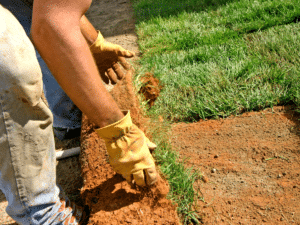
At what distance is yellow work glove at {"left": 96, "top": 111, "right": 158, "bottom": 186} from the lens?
133 centimetres

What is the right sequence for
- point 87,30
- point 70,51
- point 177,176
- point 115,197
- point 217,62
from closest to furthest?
point 70,51
point 115,197
point 177,176
point 87,30
point 217,62

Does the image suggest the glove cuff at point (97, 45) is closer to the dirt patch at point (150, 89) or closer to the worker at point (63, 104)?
the worker at point (63, 104)

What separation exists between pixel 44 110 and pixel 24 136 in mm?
167

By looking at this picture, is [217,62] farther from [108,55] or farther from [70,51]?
[70,51]

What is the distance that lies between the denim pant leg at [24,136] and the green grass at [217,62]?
0.78 metres

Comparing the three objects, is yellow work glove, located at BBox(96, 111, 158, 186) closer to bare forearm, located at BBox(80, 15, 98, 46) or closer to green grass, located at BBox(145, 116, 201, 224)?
green grass, located at BBox(145, 116, 201, 224)

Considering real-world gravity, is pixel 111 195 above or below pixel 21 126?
below

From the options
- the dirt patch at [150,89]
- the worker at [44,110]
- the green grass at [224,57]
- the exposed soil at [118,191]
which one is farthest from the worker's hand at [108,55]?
the worker at [44,110]

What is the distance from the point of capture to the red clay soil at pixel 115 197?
1.36m

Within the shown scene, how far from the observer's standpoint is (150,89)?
7.80 ft

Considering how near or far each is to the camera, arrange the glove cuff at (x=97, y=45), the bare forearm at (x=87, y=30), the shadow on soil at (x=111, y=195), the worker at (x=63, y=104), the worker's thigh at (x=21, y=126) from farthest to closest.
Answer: the worker at (x=63, y=104) → the glove cuff at (x=97, y=45) → the bare forearm at (x=87, y=30) → the shadow on soil at (x=111, y=195) → the worker's thigh at (x=21, y=126)

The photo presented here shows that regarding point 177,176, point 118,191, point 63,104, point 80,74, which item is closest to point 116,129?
point 80,74

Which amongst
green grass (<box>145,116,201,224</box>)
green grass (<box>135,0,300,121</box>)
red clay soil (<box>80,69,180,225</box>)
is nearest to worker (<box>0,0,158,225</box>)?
red clay soil (<box>80,69,180,225</box>)

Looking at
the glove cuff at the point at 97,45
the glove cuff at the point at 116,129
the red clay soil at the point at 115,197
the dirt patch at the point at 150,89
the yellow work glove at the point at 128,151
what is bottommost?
the red clay soil at the point at 115,197
